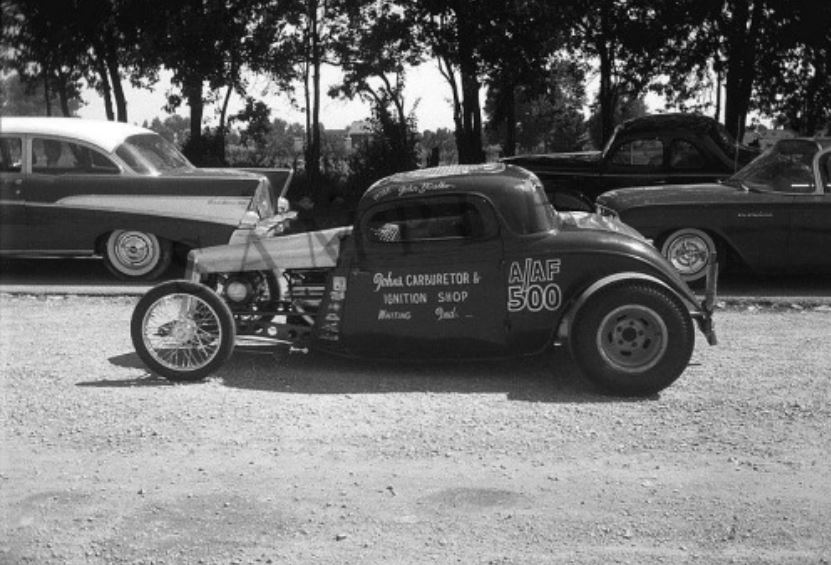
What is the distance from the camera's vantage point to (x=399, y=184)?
7.41 meters

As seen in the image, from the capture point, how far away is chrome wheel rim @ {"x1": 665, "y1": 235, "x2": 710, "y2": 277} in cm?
1070

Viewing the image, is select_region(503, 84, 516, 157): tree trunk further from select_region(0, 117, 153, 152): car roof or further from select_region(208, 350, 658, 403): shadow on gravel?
select_region(208, 350, 658, 403): shadow on gravel

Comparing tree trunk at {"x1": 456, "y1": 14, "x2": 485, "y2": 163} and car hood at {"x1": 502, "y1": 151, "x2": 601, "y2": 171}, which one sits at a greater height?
tree trunk at {"x1": 456, "y1": 14, "x2": 485, "y2": 163}

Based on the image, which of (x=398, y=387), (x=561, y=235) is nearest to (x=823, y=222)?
(x=561, y=235)

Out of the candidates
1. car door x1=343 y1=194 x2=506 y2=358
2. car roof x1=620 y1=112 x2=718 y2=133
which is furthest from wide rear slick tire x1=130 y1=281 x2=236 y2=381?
car roof x1=620 y1=112 x2=718 y2=133

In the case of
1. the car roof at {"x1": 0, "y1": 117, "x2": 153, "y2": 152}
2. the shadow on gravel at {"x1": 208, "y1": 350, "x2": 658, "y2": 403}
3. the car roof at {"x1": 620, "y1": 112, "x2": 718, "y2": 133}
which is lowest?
the shadow on gravel at {"x1": 208, "y1": 350, "x2": 658, "y2": 403}

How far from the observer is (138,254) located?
1168cm

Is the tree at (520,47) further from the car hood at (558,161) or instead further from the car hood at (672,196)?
the car hood at (672,196)

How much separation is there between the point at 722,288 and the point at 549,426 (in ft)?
17.3

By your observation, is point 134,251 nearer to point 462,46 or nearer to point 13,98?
point 13,98

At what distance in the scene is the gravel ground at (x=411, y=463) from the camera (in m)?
4.68

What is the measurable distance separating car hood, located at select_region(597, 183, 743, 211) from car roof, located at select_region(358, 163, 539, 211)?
3.46 metres

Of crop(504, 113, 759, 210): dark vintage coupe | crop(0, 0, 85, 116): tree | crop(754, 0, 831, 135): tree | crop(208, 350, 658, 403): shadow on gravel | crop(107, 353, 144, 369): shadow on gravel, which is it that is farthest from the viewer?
crop(754, 0, 831, 135): tree

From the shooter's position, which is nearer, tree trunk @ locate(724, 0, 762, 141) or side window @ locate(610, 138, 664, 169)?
side window @ locate(610, 138, 664, 169)
